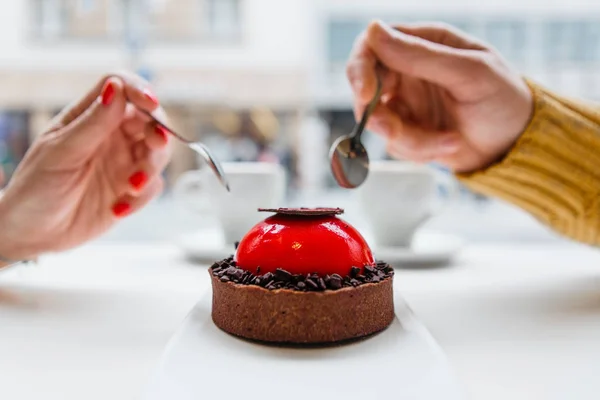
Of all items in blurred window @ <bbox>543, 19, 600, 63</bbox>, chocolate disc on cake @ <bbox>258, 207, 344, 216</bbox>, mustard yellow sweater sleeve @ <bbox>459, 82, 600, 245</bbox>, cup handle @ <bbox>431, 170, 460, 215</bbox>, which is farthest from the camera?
blurred window @ <bbox>543, 19, 600, 63</bbox>

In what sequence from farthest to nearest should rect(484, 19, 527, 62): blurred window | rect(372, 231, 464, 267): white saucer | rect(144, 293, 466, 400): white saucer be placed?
rect(484, 19, 527, 62): blurred window → rect(372, 231, 464, 267): white saucer → rect(144, 293, 466, 400): white saucer

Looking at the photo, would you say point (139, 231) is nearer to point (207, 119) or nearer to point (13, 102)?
point (207, 119)

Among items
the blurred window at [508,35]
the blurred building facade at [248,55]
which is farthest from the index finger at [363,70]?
the blurred window at [508,35]

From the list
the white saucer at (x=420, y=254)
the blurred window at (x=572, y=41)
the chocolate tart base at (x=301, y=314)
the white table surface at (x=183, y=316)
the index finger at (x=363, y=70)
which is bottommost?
the white saucer at (x=420, y=254)

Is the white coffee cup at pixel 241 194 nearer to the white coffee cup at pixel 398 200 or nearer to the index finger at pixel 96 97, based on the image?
the white coffee cup at pixel 398 200

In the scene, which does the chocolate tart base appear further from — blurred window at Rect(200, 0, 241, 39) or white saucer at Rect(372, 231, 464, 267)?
blurred window at Rect(200, 0, 241, 39)

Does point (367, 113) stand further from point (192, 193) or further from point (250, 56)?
point (250, 56)

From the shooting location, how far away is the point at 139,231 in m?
2.00

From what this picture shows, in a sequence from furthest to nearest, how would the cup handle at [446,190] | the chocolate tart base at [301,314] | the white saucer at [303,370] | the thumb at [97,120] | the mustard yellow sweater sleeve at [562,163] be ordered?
the cup handle at [446,190] < the mustard yellow sweater sleeve at [562,163] < the thumb at [97,120] < the chocolate tart base at [301,314] < the white saucer at [303,370]

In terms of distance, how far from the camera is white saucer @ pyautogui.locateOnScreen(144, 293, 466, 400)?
404 mm

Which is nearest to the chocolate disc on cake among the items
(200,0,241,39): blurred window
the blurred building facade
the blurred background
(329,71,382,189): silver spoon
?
(329,71,382,189): silver spoon

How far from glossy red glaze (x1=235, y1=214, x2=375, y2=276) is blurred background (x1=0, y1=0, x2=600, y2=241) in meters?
4.11

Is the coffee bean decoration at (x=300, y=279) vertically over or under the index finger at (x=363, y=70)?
under

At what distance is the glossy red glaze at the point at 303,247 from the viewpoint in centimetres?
61
